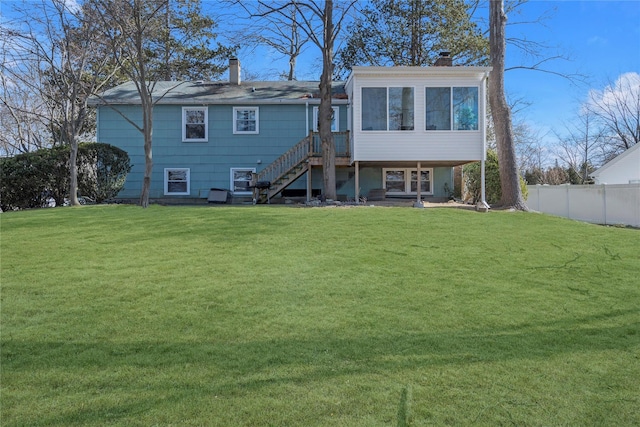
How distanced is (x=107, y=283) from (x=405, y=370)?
3.76 metres

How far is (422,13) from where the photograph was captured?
22859 mm

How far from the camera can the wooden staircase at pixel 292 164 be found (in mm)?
15250

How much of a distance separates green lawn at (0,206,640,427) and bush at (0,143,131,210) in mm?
6266

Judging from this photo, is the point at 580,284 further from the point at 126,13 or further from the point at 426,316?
the point at 126,13

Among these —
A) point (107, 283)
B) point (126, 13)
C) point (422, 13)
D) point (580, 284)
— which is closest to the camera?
point (107, 283)

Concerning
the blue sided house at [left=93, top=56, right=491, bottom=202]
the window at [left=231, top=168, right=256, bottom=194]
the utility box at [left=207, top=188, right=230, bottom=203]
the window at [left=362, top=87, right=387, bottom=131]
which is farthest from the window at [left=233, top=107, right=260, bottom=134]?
the window at [left=362, top=87, right=387, bottom=131]

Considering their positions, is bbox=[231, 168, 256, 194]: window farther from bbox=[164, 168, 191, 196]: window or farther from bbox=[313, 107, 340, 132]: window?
bbox=[313, 107, 340, 132]: window

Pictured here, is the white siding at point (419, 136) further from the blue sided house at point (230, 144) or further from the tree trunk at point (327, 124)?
the blue sided house at point (230, 144)

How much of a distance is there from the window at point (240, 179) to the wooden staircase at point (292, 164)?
1670mm

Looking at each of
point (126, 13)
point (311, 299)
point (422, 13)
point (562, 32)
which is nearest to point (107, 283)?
point (311, 299)

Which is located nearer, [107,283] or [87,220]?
[107,283]

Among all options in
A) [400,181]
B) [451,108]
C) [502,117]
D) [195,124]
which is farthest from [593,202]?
[195,124]

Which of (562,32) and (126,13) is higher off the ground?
(562,32)

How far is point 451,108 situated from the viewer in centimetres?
1395
